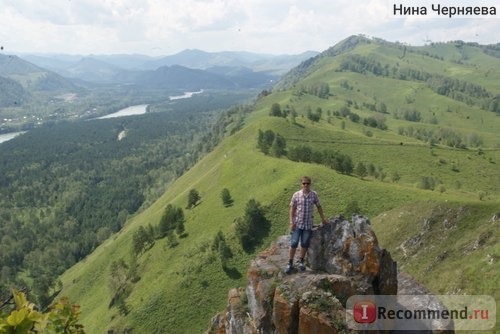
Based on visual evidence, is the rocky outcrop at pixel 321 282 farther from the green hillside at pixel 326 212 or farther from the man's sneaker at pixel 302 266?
the green hillside at pixel 326 212

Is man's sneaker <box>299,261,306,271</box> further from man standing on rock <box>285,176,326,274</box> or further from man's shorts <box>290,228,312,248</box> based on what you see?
man's shorts <box>290,228,312,248</box>

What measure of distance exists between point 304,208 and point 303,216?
54 centimetres

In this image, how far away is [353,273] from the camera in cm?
2597

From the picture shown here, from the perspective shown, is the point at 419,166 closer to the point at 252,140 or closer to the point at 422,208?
the point at 252,140

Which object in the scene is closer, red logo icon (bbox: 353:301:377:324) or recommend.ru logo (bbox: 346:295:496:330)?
red logo icon (bbox: 353:301:377:324)

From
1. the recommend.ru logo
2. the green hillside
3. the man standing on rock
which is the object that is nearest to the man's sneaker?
the man standing on rock

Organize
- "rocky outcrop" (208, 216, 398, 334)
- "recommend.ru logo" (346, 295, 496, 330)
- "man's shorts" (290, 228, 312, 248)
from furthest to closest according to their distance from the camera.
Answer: "man's shorts" (290, 228, 312, 248)
"rocky outcrop" (208, 216, 398, 334)
"recommend.ru logo" (346, 295, 496, 330)

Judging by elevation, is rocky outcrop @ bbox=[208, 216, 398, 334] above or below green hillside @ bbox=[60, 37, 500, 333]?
above

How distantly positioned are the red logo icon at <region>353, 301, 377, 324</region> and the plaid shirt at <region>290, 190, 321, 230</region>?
18.1ft

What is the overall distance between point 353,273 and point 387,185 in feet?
259

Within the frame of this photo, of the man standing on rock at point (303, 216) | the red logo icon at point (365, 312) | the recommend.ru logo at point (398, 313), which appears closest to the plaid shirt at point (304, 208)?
the man standing on rock at point (303, 216)

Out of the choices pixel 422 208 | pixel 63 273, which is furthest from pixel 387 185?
pixel 63 273

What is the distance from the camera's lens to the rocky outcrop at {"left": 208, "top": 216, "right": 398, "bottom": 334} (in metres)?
23.2

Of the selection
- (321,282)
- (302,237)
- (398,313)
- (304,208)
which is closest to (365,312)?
(321,282)
